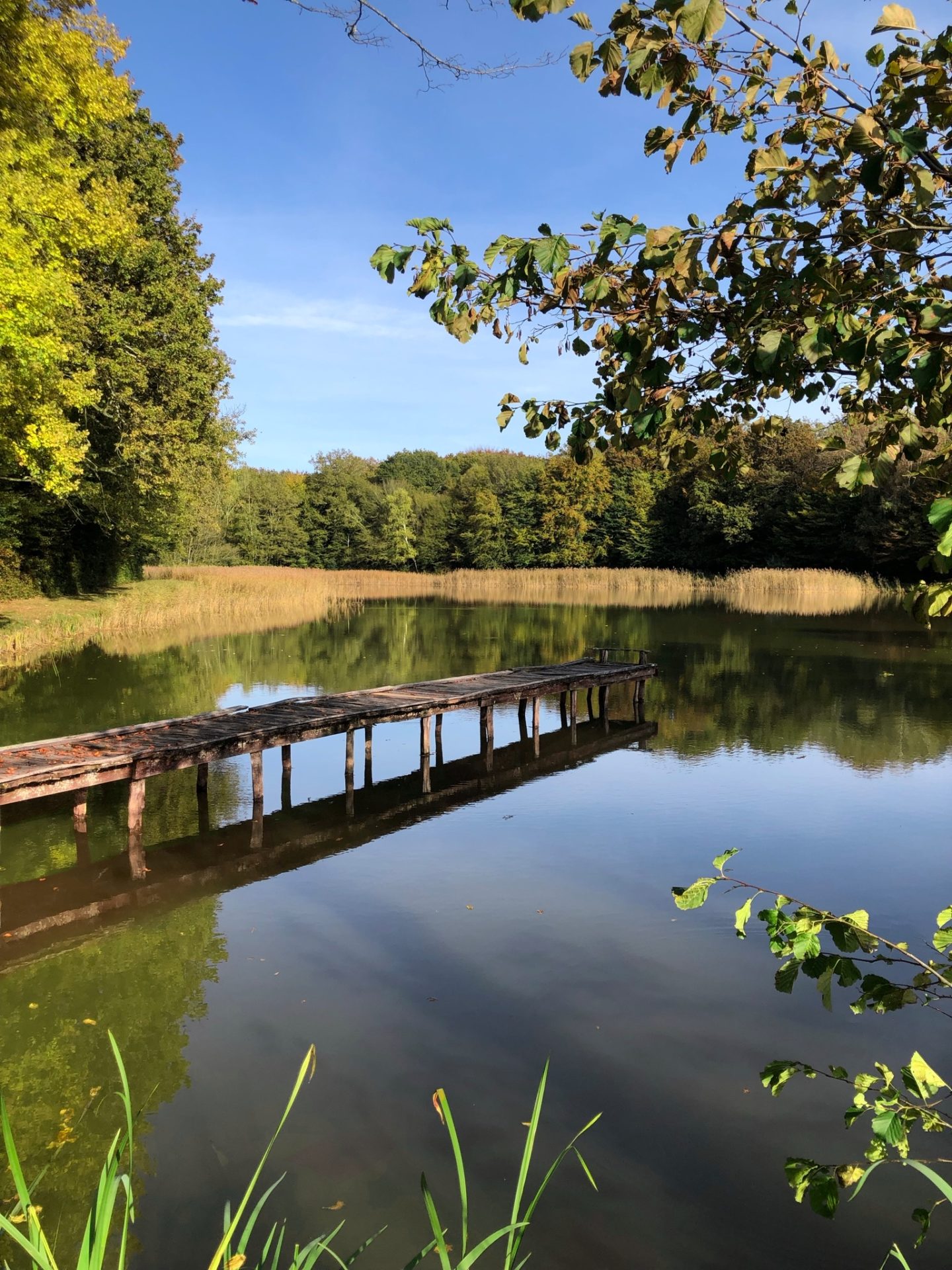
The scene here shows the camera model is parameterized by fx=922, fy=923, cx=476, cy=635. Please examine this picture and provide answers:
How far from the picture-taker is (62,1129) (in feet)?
15.6

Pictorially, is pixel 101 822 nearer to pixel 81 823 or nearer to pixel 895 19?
pixel 81 823

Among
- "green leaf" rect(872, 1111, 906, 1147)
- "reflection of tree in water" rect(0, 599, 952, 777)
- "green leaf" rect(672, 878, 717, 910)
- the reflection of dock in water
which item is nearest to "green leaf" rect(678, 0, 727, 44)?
"green leaf" rect(672, 878, 717, 910)

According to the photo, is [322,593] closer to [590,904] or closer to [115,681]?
[115,681]

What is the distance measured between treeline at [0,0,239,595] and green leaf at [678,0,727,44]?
1176cm

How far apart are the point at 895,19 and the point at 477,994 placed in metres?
5.75

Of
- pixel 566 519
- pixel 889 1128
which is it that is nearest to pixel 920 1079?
pixel 889 1128

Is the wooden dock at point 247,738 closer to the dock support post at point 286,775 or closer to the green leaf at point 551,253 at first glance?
the dock support post at point 286,775

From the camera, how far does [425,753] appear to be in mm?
12219

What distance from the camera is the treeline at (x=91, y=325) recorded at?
16625mm

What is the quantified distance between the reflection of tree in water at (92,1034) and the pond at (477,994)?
0.07 ft

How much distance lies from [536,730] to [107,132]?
73.1 ft

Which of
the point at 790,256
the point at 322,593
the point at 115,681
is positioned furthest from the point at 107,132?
the point at 790,256

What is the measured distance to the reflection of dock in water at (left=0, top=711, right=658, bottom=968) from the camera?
7.83 metres

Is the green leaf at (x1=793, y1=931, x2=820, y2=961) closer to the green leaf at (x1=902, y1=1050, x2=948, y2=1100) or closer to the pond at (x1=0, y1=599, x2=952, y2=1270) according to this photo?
the green leaf at (x1=902, y1=1050, x2=948, y2=1100)
